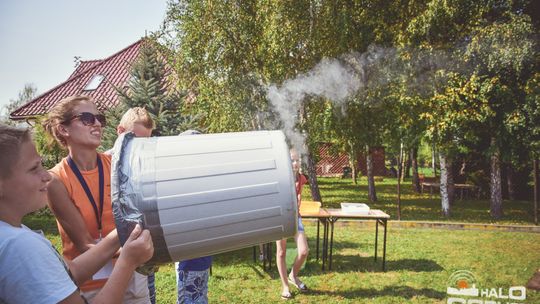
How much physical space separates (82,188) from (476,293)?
16.8ft

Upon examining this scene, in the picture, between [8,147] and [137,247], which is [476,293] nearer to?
[137,247]

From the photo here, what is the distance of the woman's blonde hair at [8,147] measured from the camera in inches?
41.1

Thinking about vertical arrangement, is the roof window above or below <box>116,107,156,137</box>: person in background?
above

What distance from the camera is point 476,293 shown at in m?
4.86

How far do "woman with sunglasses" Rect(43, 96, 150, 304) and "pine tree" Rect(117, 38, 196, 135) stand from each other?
165 inches

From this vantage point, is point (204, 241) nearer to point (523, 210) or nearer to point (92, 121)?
point (92, 121)

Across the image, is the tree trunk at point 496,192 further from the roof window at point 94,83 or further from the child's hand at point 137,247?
the roof window at point 94,83

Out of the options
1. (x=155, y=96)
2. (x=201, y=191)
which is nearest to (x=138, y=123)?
(x=201, y=191)

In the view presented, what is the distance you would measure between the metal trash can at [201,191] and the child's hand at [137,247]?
1.0 inches

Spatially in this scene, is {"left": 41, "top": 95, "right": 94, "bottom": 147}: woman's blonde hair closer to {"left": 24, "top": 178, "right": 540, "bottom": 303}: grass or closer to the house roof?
{"left": 24, "top": 178, "right": 540, "bottom": 303}: grass

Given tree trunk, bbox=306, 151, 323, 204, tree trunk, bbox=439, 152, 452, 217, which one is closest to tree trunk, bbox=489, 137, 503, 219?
tree trunk, bbox=439, 152, 452, 217

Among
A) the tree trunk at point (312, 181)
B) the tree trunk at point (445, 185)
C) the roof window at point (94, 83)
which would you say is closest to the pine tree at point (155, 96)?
the tree trunk at point (312, 181)

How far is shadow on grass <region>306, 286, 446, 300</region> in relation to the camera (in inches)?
185

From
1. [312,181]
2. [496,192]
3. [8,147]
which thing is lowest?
[496,192]
